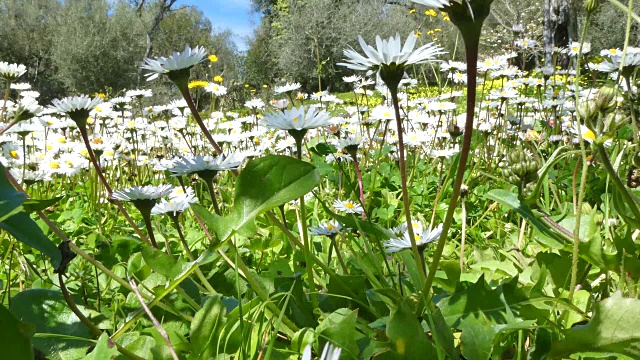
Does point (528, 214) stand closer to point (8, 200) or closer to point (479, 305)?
point (479, 305)

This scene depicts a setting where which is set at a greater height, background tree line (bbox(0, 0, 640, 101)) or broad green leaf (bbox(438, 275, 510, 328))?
background tree line (bbox(0, 0, 640, 101))

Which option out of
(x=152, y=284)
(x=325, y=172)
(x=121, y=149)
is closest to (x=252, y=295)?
(x=152, y=284)

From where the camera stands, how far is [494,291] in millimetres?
433

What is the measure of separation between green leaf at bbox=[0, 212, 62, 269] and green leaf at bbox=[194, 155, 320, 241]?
118 millimetres

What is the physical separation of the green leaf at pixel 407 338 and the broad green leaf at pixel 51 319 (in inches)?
10.3

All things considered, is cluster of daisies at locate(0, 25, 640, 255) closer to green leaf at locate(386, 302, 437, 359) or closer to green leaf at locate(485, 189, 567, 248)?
green leaf at locate(485, 189, 567, 248)

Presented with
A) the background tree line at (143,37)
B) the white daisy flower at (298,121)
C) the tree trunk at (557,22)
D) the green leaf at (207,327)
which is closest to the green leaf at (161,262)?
the green leaf at (207,327)

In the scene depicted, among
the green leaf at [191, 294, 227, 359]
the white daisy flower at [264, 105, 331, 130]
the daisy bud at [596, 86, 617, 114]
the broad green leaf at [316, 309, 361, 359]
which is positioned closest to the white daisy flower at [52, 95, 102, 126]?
the white daisy flower at [264, 105, 331, 130]

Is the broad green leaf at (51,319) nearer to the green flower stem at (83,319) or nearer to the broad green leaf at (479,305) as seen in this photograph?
the green flower stem at (83,319)

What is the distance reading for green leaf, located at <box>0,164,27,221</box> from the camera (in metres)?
0.34

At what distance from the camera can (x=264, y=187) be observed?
1.45ft

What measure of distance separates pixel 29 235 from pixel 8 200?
30 mm

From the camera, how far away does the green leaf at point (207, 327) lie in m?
0.45

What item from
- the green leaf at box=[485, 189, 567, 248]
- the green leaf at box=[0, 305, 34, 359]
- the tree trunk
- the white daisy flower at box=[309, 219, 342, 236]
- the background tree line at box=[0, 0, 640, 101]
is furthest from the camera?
the background tree line at box=[0, 0, 640, 101]
